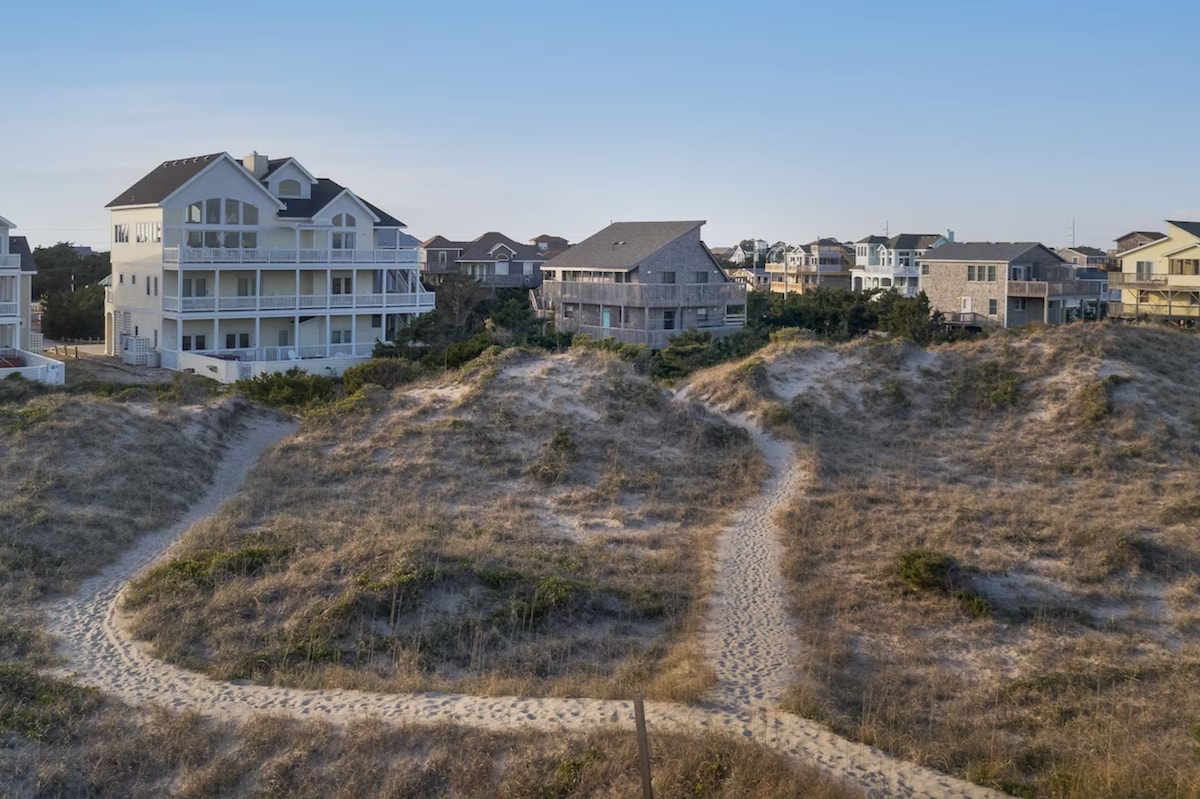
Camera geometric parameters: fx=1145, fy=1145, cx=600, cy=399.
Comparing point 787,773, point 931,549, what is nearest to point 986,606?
point 931,549

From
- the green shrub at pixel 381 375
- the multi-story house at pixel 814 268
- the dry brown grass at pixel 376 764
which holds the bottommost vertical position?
the dry brown grass at pixel 376 764

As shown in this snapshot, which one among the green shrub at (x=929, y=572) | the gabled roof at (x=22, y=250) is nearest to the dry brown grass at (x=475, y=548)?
the green shrub at (x=929, y=572)

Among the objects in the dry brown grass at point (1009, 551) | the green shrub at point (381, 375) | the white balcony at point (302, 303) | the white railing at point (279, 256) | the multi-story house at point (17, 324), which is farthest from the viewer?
the white balcony at point (302, 303)

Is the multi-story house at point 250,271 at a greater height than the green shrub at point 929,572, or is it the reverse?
the multi-story house at point 250,271

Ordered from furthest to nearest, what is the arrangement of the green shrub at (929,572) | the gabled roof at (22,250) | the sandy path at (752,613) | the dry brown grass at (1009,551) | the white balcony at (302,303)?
the gabled roof at (22,250) < the white balcony at (302,303) < the green shrub at (929,572) < the sandy path at (752,613) < the dry brown grass at (1009,551)

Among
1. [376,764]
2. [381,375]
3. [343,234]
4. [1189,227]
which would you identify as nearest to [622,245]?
[343,234]

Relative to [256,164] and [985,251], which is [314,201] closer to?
[256,164]

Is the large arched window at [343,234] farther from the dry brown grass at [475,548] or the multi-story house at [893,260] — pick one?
the multi-story house at [893,260]
